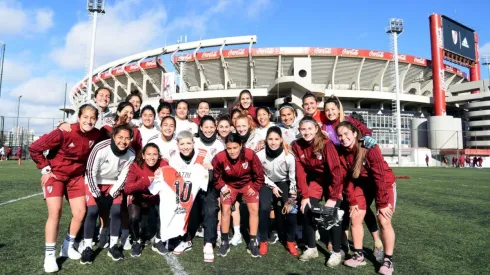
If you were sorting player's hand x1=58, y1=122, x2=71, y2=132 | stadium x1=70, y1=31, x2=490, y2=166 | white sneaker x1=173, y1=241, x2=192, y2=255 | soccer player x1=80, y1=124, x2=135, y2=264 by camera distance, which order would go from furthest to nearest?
stadium x1=70, y1=31, x2=490, y2=166, white sneaker x1=173, y1=241, x2=192, y2=255, soccer player x1=80, y1=124, x2=135, y2=264, player's hand x1=58, y1=122, x2=71, y2=132

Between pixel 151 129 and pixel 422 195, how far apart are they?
8200 mm

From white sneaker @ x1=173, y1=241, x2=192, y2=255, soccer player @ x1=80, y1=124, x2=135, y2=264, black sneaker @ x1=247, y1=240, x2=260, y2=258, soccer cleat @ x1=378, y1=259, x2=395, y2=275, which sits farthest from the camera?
white sneaker @ x1=173, y1=241, x2=192, y2=255

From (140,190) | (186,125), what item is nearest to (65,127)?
(140,190)

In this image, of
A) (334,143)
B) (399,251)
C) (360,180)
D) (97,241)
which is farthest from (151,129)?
(399,251)

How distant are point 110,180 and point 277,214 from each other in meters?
2.40

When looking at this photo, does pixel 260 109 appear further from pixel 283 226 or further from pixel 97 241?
pixel 97 241

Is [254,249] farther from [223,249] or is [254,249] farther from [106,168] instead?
[106,168]

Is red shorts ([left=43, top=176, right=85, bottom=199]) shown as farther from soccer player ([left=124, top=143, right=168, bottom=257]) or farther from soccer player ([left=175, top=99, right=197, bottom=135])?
soccer player ([left=175, top=99, right=197, bottom=135])

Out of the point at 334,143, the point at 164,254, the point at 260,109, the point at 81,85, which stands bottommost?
the point at 164,254

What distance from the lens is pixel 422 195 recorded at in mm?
8867

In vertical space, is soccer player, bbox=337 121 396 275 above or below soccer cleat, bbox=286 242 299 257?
above

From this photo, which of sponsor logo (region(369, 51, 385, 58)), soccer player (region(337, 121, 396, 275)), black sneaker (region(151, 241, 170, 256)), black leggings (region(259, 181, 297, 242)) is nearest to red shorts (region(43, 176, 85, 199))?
black sneaker (region(151, 241, 170, 256))

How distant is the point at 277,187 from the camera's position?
416 centimetres

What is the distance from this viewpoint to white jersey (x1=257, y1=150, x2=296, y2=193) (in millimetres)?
4055
